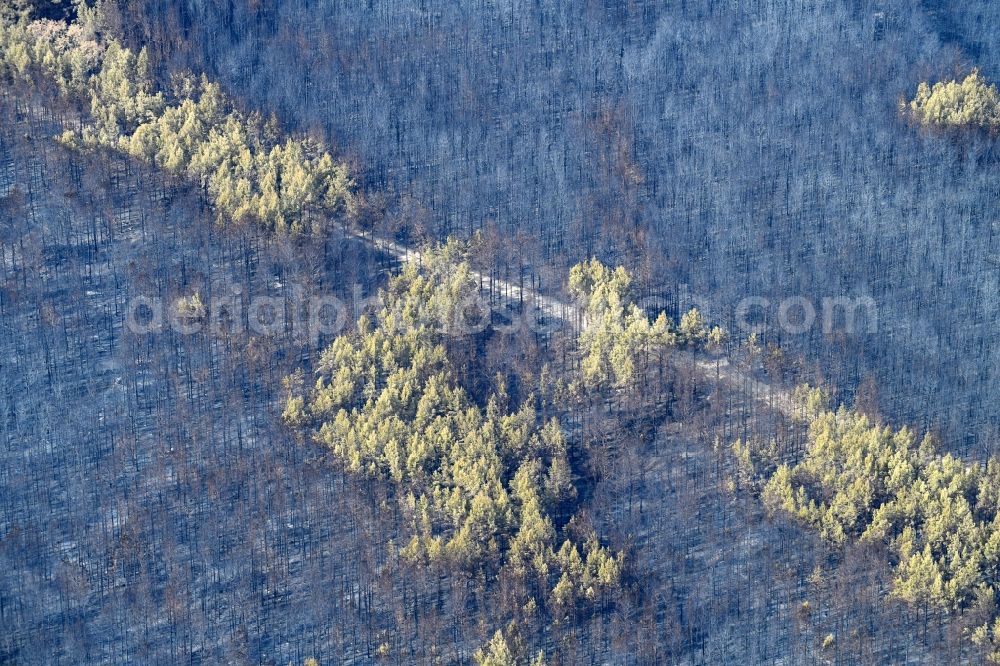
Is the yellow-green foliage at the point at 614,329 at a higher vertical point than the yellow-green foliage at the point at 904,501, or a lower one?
higher

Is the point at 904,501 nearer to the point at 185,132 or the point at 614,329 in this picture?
the point at 614,329

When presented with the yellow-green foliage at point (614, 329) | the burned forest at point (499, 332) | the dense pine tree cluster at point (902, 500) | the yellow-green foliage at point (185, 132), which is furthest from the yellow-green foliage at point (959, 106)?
the yellow-green foliage at point (185, 132)

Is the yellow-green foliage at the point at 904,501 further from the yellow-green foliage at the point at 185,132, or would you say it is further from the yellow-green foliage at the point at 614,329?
the yellow-green foliage at the point at 185,132

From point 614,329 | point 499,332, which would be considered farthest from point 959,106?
point 499,332

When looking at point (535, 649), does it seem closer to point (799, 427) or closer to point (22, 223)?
point (799, 427)

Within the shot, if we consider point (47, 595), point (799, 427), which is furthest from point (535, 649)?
point (47, 595)
